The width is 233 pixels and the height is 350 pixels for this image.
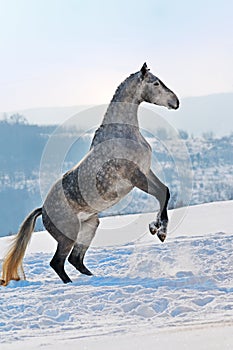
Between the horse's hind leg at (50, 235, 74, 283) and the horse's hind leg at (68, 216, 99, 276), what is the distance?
10 centimetres

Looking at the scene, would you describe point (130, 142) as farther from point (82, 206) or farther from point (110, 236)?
point (110, 236)

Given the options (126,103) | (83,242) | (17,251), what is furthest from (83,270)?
(126,103)

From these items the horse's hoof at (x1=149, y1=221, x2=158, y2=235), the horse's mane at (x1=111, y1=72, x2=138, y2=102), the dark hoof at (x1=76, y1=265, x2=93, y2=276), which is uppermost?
the horse's mane at (x1=111, y1=72, x2=138, y2=102)

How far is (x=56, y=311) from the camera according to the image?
4.05 m

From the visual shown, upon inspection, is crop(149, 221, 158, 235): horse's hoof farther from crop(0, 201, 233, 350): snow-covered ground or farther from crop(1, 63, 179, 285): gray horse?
crop(0, 201, 233, 350): snow-covered ground

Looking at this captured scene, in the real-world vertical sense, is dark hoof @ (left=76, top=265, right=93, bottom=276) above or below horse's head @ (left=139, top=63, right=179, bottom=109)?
below

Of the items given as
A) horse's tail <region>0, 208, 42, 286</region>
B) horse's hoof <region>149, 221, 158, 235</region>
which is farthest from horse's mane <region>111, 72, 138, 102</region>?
horse's tail <region>0, 208, 42, 286</region>

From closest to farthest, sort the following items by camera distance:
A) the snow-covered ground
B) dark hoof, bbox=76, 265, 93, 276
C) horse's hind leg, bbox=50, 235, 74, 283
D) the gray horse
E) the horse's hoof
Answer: the snow-covered ground → the horse's hoof → the gray horse → horse's hind leg, bbox=50, 235, 74, 283 → dark hoof, bbox=76, 265, 93, 276

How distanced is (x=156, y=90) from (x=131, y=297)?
56.6 inches

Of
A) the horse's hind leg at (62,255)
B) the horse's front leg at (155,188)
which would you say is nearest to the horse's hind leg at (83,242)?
the horse's hind leg at (62,255)

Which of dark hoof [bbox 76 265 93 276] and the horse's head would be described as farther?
dark hoof [bbox 76 265 93 276]

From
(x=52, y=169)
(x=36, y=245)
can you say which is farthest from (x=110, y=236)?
(x=36, y=245)

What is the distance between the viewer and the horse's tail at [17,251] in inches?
184

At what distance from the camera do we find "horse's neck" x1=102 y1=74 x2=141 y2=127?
4.18 m
